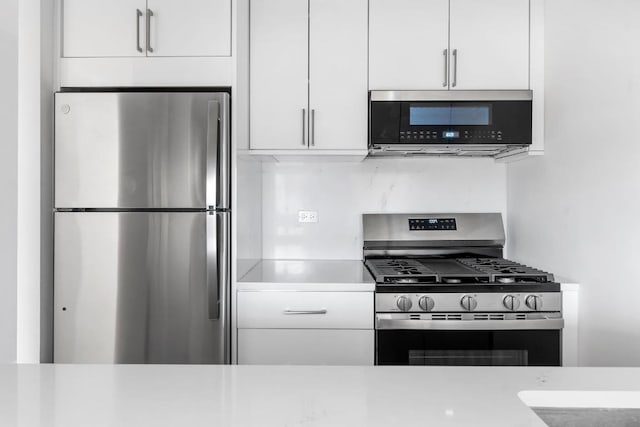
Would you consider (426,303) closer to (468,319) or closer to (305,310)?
(468,319)

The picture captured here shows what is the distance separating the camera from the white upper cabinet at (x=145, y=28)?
6.91 feet

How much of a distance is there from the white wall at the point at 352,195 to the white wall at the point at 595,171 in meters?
0.41

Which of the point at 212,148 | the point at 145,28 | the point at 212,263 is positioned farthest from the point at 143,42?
the point at 212,263

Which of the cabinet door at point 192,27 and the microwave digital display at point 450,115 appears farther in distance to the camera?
the microwave digital display at point 450,115

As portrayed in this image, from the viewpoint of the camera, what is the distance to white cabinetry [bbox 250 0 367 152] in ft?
7.60

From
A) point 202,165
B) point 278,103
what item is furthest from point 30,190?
point 278,103

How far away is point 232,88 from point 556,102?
146 cm

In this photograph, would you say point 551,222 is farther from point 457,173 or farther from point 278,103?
point 278,103

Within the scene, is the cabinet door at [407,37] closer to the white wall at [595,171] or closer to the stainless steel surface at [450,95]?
the stainless steel surface at [450,95]

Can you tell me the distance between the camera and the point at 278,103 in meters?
2.32

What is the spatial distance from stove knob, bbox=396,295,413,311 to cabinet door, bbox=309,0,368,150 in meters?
0.83

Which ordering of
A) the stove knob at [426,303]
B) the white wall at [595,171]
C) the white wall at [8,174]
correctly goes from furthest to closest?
the stove knob at [426,303] → the white wall at [8,174] → the white wall at [595,171]

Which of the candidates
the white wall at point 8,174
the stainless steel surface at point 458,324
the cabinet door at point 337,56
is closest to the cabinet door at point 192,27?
the cabinet door at point 337,56

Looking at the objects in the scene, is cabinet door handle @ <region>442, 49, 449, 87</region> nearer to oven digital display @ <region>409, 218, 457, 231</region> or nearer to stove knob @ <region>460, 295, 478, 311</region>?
oven digital display @ <region>409, 218, 457, 231</region>
